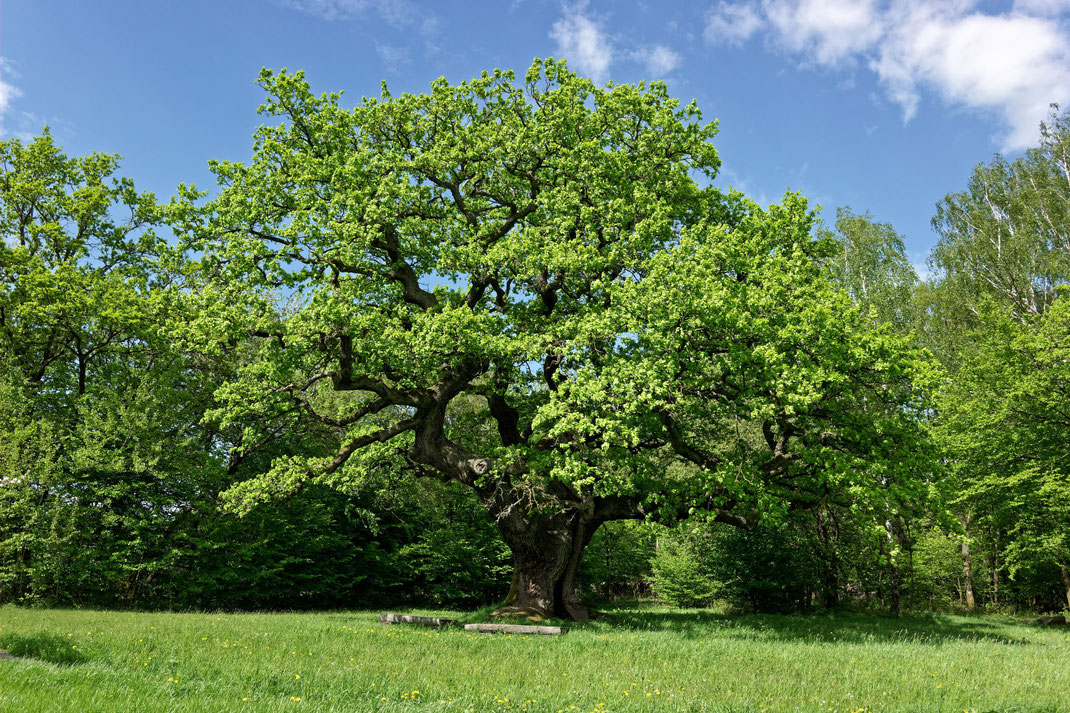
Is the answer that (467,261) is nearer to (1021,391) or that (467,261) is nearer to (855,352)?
(855,352)

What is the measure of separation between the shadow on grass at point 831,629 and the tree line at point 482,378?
2.54 m

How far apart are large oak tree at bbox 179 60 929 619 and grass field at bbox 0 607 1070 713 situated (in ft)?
13.8

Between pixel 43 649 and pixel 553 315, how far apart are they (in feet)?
44.8

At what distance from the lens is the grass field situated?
7.57 m

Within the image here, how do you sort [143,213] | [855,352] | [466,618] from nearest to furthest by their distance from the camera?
[855,352], [466,618], [143,213]

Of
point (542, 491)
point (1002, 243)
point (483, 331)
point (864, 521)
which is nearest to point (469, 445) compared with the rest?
point (542, 491)

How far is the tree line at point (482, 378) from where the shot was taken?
16844 mm

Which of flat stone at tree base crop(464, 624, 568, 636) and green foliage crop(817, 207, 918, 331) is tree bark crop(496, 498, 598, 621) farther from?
green foliage crop(817, 207, 918, 331)

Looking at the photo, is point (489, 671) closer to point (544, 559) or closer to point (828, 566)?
point (544, 559)

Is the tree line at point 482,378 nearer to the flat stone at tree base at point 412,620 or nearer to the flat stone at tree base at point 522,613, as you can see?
the flat stone at tree base at point 522,613

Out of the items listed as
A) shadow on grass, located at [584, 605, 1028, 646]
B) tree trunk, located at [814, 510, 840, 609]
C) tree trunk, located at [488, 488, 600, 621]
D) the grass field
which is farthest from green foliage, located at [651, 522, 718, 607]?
the grass field

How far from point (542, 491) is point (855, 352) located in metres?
9.13

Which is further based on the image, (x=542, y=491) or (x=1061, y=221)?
(x=1061, y=221)

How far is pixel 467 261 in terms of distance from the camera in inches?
734
